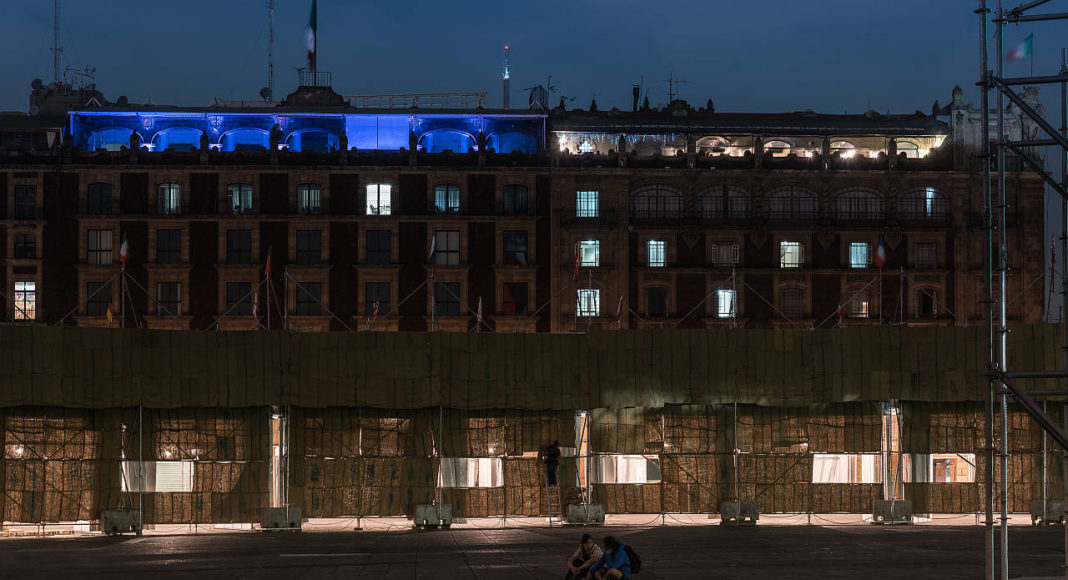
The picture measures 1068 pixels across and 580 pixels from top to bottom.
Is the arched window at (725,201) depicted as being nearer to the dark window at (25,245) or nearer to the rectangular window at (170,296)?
the rectangular window at (170,296)

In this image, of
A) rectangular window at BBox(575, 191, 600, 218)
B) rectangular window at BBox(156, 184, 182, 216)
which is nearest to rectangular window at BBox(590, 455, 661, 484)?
rectangular window at BBox(575, 191, 600, 218)

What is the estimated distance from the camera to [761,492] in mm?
40438

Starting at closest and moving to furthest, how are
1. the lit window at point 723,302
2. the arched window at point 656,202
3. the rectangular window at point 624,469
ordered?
the rectangular window at point 624,469 < the lit window at point 723,302 < the arched window at point 656,202

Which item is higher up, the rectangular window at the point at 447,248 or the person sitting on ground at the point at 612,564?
the rectangular window at the point at 447,248

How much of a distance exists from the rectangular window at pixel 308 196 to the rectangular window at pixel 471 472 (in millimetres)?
42334

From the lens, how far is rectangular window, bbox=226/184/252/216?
260ft

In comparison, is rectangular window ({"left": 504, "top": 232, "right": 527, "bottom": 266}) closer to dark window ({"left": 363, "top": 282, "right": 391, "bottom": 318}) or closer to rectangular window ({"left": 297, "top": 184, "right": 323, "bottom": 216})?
dark window ({"left": 363, "top": 282, "right": 391, "bottom": 318})

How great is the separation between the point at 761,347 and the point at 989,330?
1983 centimetres

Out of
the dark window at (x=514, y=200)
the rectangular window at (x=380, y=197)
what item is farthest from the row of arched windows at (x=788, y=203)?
the rectangular window at (x=380, y=197)

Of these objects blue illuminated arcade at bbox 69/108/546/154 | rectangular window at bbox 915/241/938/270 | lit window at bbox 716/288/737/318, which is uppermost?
blue illuminated arcade at bbox 69/108/546/154

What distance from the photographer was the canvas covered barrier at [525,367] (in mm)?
38156

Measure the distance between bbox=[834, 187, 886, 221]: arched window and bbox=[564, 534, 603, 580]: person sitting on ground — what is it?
59.7 meters

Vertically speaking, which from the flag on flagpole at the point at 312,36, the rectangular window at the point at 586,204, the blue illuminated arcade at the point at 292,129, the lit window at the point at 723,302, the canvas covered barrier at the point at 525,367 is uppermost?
the flag on flagpole at the point at 312,36

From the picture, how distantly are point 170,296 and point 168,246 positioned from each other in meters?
3.11
